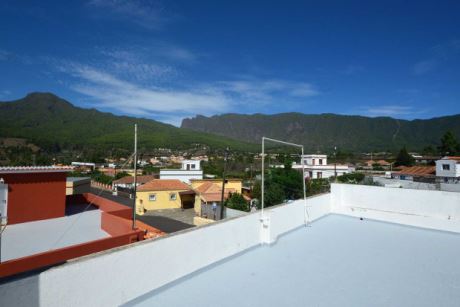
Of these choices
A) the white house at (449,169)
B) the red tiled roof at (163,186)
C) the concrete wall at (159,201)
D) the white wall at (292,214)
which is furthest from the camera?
the white house at (449,169)

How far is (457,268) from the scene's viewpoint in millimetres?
4293

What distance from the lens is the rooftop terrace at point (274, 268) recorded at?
8.68 ft

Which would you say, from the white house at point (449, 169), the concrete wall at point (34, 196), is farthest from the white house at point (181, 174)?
the white house at point (449, 169)

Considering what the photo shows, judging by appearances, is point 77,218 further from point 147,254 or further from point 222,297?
point 222,297

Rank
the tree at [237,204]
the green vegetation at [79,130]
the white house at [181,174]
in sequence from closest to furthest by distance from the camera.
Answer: the tree at [237,204] < the white house at [181,174] < the green vegetation at [79,130]

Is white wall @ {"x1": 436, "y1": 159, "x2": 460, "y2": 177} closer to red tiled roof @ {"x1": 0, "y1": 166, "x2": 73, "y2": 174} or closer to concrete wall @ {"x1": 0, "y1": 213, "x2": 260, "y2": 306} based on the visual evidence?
concrete wall @ {"x1": 0, "y1": 213, "x2": 260, "y2": 306}

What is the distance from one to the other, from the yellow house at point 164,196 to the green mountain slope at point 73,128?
4533 cm

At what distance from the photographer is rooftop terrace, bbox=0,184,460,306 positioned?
2645mm

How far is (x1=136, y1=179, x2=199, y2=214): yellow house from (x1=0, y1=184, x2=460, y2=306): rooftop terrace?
16834 mm

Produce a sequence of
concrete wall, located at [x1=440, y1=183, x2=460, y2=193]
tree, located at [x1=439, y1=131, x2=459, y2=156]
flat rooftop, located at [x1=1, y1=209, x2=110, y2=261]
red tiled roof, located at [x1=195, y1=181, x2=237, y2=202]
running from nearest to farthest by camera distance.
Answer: flat rooftop, located at [x1=1, y1=209, x2=110, y2=261] → concrete wall, located at [x1=440, y1=183, x2=460, y2=193] → red tiled roof, located at [x1=195, y1=181, x2=237, y2=202] → tree, located at [x1=439, y1=131, x2=459, y2=156]

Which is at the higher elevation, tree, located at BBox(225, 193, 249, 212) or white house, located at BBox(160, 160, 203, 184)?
white house, located at BBox(160, 160, 203, 184)

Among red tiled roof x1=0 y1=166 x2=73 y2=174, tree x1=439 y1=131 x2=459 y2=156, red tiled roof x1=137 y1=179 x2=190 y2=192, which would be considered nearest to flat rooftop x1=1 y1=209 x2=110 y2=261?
red tiled roof x1=0 y1=166 x2=73 y2=174

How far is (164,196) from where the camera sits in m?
23.0

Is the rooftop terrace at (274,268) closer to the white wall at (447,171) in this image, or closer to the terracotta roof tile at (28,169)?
the terracotta roof tile at (28,169)
